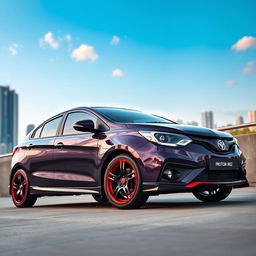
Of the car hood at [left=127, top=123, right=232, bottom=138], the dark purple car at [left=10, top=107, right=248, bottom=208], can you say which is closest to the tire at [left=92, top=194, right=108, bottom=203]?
the dark purple car at [left=10, top=107, right=248, bottom=208]

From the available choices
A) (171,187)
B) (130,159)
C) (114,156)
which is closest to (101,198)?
(114,156)

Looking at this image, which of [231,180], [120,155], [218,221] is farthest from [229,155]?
[218,221]

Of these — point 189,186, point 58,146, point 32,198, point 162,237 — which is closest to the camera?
point 162,237

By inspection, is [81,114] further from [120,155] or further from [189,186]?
[189,186]

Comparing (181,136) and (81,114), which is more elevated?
(81,114)

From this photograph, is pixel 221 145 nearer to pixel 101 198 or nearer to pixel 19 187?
pixel 101 198

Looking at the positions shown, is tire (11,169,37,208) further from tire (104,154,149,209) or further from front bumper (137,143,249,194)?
front bumper (137,143,249,194)

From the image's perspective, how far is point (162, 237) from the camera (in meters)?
3.79

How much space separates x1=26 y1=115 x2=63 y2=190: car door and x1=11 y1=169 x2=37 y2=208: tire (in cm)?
→ 22

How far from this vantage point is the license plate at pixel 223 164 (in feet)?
20.9

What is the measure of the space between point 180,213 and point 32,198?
3.76 metres

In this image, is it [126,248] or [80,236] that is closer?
[126,248]

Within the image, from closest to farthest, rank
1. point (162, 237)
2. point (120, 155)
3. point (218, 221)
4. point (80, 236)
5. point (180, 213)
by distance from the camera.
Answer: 1. point (162, 237)
2. point (80, 236)
3. point (218, 221)
4. point (180, 213)
5. point (120, 155)

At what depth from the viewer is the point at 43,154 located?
822 centimetres
